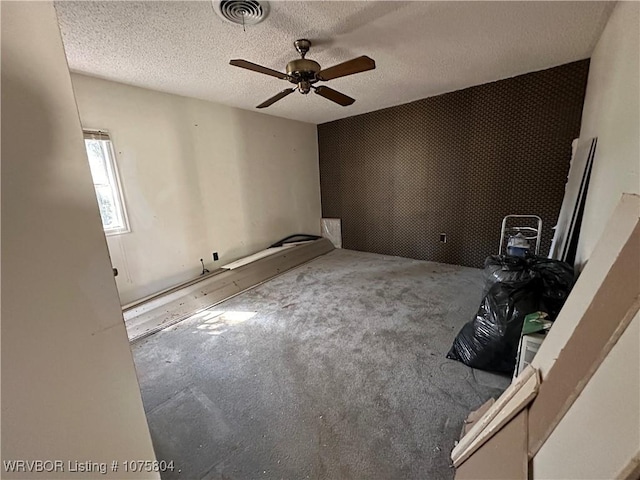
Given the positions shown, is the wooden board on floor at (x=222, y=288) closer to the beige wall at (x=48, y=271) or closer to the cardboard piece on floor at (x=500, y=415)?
the beige wall at (x=48, y=271)

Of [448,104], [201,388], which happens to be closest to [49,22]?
[201,388]

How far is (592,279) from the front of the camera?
Result: 1042mm

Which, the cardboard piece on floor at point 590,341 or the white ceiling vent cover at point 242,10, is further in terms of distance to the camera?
the white ceiling vent cover at point 242,10

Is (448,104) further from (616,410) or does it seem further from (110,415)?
(110,415)

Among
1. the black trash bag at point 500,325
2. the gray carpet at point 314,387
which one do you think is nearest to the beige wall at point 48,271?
the gray carpet at point 314,387

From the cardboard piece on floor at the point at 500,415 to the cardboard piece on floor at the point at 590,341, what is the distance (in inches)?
2.3

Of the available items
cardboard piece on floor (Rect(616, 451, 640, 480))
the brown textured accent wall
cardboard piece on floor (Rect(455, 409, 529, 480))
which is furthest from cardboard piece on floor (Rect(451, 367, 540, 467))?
the brown textured accent wall

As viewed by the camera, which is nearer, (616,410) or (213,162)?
(616,410)

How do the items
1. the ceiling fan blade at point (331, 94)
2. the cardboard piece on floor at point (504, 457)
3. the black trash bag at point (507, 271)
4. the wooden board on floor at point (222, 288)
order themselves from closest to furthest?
1. the cardboard piece on floor at point (504, 457)
2. the black trash bag at point (507, 271)
3. the ceiling fan blade at point (331, 94)
4. the wooden board on floor at point (222, 288)

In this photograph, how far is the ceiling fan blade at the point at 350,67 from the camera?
1.78m

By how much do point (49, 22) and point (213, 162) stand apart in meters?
3.12

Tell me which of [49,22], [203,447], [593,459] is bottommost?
[203,447]

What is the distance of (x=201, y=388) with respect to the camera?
69.7 inches

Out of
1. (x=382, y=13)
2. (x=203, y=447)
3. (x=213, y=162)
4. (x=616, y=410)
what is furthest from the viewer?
(x=213, y=162)
